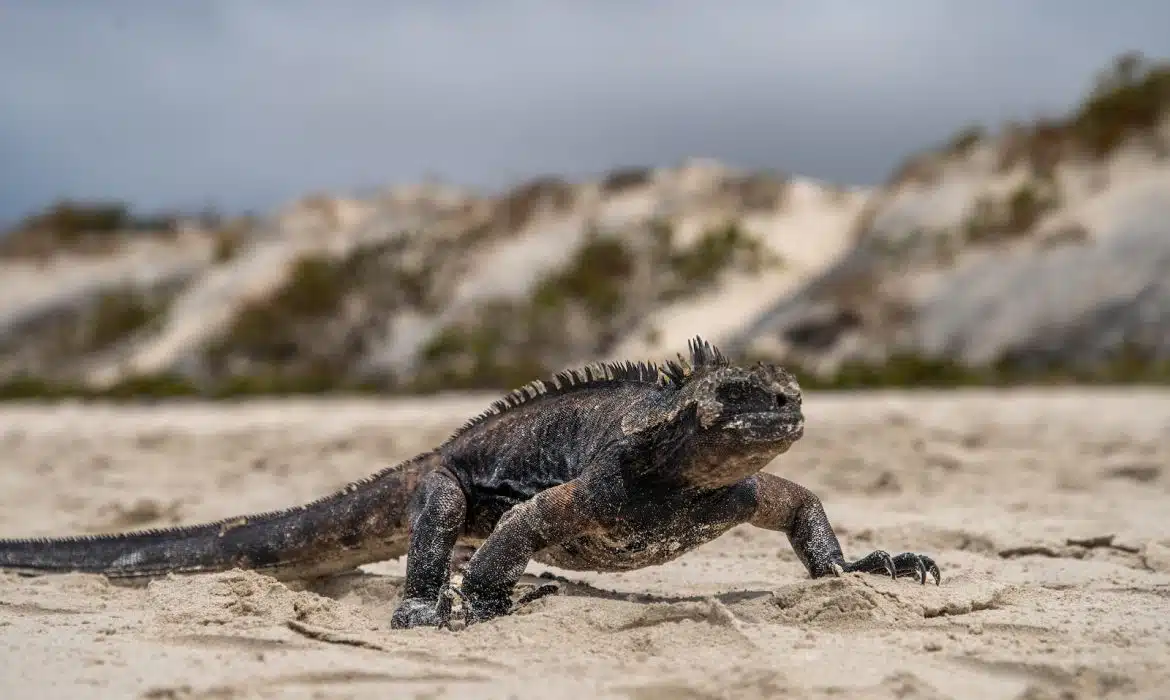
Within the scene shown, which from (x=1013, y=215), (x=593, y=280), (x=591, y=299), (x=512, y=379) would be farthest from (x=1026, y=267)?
(x=593, y=280)

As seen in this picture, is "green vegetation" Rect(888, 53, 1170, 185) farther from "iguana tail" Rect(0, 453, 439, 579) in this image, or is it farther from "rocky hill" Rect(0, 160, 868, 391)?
"iguana tail" Rect(0, 453, 439, 579)

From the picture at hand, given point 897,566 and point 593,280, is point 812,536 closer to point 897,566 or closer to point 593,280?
point 897,566

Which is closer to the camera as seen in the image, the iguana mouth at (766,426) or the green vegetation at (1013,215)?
the iguana mouth at (766,426)

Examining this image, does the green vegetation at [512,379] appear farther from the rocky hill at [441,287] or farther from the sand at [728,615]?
the sand at [728,615]

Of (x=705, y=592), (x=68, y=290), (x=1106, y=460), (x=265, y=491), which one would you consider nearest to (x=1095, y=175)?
(x=1106, y=460)

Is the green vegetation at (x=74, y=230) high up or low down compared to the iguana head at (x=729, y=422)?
up

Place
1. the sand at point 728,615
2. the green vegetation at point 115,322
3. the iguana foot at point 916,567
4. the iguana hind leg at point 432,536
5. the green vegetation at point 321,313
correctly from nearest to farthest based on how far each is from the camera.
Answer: the sand at point 728,615, the iguana foot at point 916,567, the iguana hind leg at point 432,536, the green vegetation at point 321,313, the green vegetation at point 115,322

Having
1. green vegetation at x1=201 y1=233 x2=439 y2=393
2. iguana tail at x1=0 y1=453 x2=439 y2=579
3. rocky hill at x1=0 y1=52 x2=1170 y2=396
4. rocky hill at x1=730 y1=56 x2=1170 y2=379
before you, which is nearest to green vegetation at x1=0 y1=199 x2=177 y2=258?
rocky hill at x1=0 y1=52 x2=1170 y2=396

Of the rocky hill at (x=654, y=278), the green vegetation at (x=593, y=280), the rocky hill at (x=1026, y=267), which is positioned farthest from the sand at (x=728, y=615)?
the green vegetation at (x=593, y=280)
